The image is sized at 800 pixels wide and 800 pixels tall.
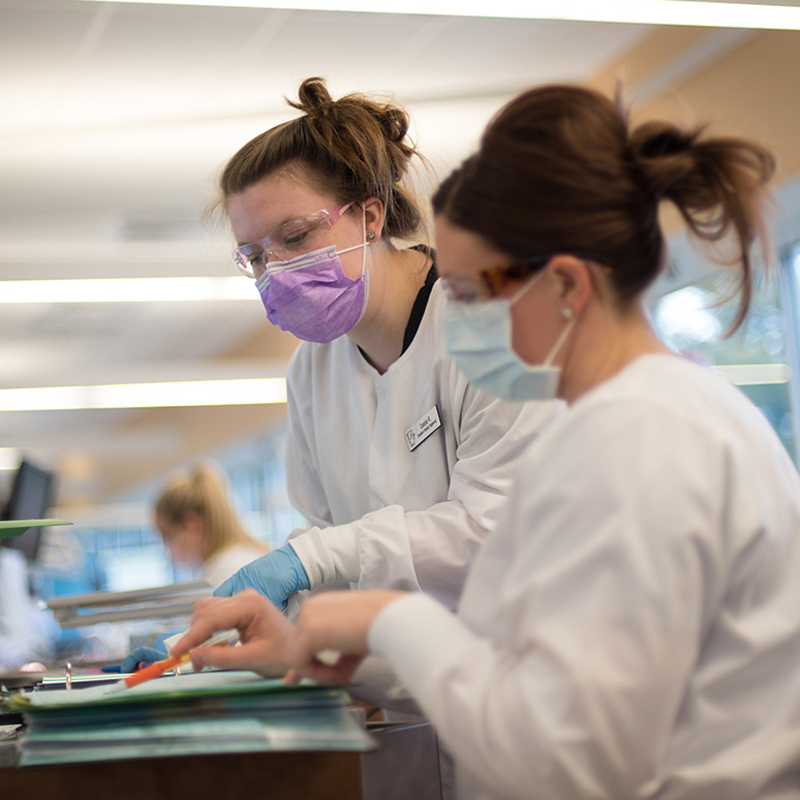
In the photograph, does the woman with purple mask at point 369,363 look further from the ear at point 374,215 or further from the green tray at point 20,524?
the green tray at point 20,524

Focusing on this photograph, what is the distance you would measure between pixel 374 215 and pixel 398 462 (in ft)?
1.60

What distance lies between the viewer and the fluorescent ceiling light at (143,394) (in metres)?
8.66

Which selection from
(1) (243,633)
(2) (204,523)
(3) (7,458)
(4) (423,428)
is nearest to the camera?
(1) (243,633)

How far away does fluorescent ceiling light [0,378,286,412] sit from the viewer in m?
8.66

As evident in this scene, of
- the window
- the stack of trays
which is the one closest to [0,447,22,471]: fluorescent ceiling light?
the window

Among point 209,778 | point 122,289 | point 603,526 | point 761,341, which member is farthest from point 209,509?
point 603,526

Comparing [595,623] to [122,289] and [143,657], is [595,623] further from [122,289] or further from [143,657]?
[122,289]

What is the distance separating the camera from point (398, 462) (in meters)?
1.80

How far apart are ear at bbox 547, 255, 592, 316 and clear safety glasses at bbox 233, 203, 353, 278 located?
2.97 feet

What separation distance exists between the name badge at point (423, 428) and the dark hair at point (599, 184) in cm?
73

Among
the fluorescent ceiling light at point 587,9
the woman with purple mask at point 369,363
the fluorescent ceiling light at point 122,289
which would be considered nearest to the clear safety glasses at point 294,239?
the woman with purple mask at point 369,363

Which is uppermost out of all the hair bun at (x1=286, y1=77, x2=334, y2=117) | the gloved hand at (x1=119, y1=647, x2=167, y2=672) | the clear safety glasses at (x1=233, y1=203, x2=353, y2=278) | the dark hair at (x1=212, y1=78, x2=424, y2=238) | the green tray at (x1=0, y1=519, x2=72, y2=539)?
the hair bun at (x1=286, y1=77, x2=334, y2=117)

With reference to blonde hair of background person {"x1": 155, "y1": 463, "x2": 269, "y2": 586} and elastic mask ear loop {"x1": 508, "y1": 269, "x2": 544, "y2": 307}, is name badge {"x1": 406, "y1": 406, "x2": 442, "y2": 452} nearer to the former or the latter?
elastic mask ear loop {"x1": 508, "y1": 269, "x2": 544, "y2": 307}

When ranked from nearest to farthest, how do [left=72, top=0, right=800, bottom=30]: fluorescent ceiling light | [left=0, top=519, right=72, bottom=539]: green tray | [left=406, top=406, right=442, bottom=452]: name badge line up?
[left=0, top=519, right=72, bottom=539]: green tray → [left=406, top=406, right=442, bottom=452]: name badge → [left=72, top=0, right=800, bottom=30]: fluorescent ceiling light
